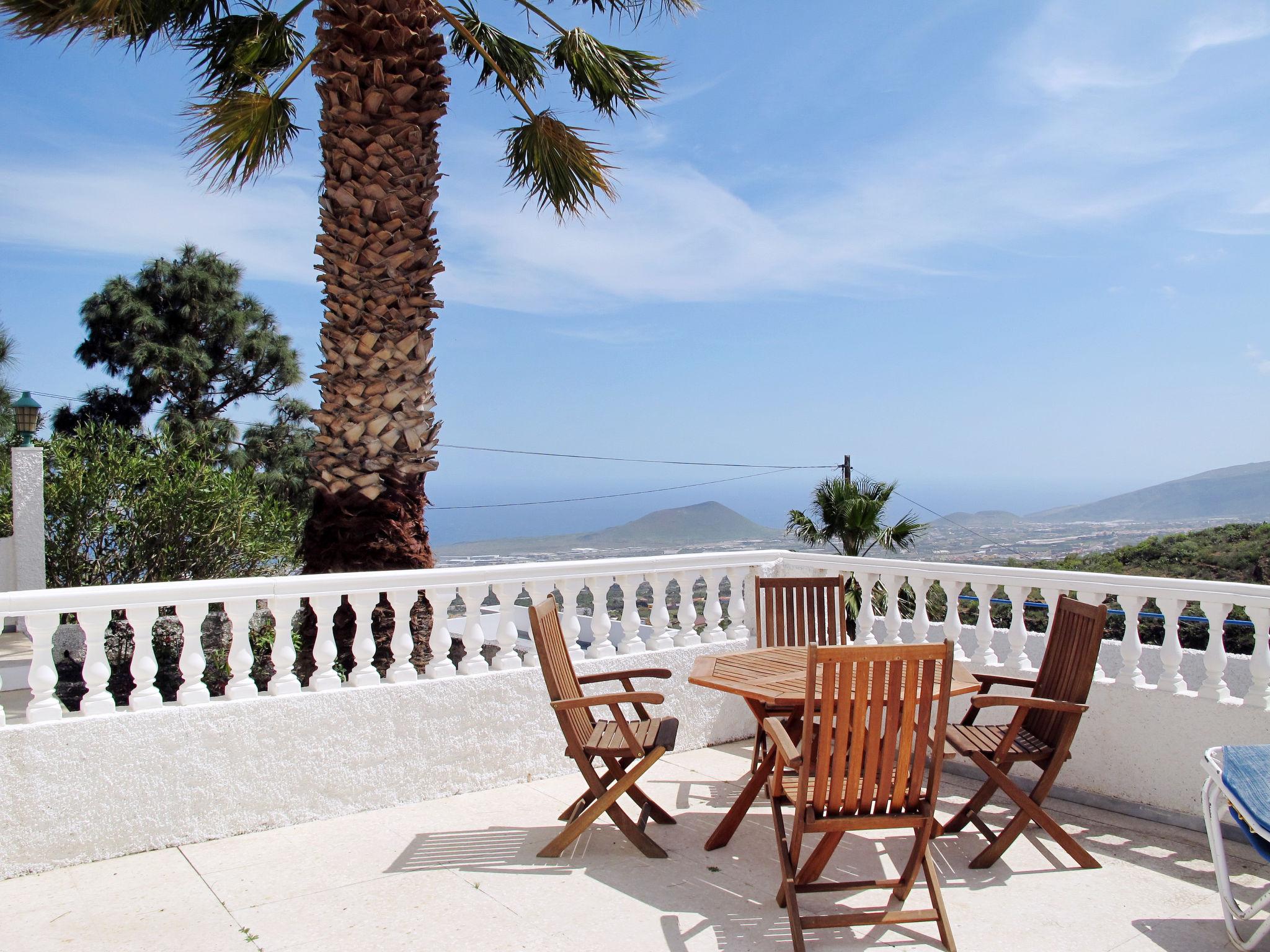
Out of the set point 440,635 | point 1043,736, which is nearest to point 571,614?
point 440,635

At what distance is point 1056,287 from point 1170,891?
44534 millimetres

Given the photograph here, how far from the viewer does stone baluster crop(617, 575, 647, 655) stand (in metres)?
5.68

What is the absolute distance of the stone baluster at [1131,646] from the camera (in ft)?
15.6

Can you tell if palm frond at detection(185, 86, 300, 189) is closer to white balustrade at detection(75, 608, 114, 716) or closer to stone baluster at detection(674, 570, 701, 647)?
white balustrade at detection(75, 608, 114, 716)

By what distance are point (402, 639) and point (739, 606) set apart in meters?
2.51

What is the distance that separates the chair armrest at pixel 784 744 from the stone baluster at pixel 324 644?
229 cm

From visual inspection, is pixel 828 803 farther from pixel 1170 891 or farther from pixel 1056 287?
pixel 1056 287

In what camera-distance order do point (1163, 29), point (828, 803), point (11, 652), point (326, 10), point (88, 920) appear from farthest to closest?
1. point (1163, 29)
2. point (11, 652)
3. point (326, 10)
4. point (88, 920)
5. point (828, 803)

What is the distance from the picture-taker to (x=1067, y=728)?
3.99 meters

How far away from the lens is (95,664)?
398 cm

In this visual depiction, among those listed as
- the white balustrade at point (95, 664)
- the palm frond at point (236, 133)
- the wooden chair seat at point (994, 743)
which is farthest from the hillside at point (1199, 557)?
the white balustrade at point (95, 664)

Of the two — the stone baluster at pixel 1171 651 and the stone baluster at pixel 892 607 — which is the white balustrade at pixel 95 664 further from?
the stone baluster at pixel 1171 651

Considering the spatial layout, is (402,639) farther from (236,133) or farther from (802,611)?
(236,133)

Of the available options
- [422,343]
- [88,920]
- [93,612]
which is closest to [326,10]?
[422,343]
